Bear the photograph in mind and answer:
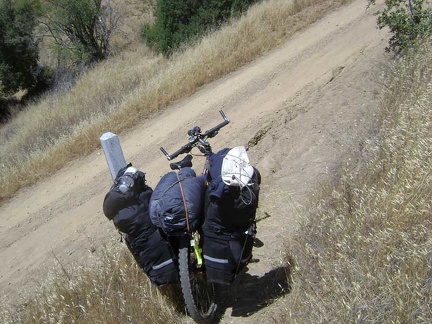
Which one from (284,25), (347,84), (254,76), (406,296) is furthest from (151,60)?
(406,296)

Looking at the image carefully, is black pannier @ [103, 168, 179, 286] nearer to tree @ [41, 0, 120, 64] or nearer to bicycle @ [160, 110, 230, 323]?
bicycle @ [160, 110, 230, 323]

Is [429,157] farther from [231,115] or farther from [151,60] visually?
[151,60]

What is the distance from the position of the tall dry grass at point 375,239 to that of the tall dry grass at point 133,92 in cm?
660

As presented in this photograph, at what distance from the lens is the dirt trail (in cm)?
586

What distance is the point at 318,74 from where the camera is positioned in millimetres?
9805

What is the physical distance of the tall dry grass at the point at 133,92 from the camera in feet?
32.9

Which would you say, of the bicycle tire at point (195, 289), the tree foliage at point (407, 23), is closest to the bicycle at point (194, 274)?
the bicycle tire at point (195, 289)

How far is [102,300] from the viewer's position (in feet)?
13.1

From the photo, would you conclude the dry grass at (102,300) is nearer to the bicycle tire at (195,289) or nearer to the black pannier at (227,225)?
the bicycle tire at (195,289)

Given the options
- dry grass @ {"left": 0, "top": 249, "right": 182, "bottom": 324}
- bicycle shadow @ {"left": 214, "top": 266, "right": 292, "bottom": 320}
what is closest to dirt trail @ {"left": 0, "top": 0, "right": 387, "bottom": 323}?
bicycle shadow @ {"left": 214, "top": 266, "right": 292, "bottom": 320}

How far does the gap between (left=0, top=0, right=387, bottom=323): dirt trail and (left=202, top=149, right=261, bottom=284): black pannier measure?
535 mm

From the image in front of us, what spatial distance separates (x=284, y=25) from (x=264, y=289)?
988 cm

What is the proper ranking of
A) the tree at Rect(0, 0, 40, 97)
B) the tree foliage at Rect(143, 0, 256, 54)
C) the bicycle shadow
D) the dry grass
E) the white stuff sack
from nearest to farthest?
1. the white stuff sack
2. the dry grass
3. the bicycle shadow
4. the tree foliage at Rect(143, 0, 256, 54)
5. the tree at Rect(0, 0, 40, 97)

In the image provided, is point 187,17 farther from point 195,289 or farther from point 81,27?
point 195,289
